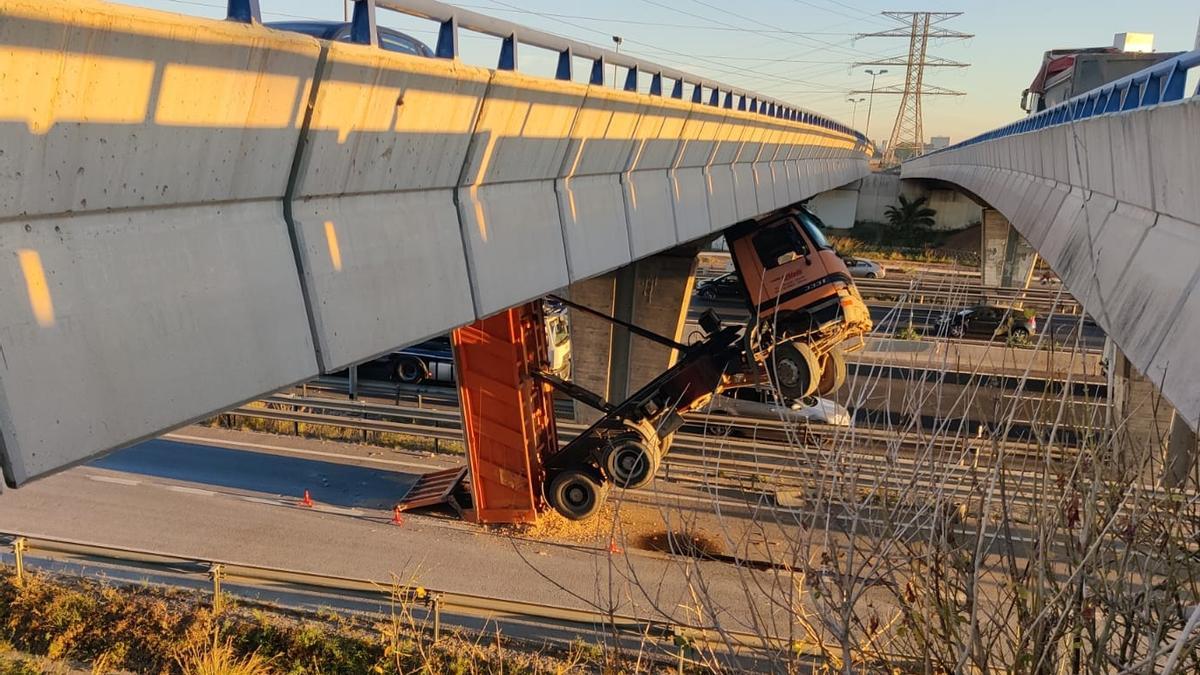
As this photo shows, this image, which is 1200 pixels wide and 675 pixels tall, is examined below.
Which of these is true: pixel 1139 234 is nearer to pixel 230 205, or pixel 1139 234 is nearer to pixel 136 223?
pixel 230 205

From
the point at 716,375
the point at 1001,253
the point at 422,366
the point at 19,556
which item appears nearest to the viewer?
the point at 19,556

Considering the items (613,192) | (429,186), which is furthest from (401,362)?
(429,186)

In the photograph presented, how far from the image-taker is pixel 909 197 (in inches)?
2048

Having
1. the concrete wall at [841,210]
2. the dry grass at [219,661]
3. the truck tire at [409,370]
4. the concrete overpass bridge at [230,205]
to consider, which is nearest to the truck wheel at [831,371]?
the concrete overpass bridge at [230,205]

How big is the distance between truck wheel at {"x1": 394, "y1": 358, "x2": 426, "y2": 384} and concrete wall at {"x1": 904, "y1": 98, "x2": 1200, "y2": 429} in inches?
641

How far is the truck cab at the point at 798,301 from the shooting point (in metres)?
12.8

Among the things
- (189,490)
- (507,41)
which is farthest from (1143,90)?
(189,490)

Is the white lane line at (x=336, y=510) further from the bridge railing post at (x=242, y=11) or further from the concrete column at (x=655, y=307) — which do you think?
the bridge railing post at (x=242, y=11)

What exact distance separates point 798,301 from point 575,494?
4872 mm

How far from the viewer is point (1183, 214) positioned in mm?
4297

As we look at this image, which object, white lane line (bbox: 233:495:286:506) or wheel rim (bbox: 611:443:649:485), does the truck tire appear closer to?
white lane line (bbox: 233:495:286:506)

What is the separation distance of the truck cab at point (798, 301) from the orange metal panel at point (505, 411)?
3.46m

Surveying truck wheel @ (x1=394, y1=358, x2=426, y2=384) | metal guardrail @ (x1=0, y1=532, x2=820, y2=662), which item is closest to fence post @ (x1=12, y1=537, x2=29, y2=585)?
metal guardrail @ (x1=0, y1=532, x2=820, y2=662)

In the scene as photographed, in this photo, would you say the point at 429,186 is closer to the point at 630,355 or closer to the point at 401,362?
the point at 630,355
